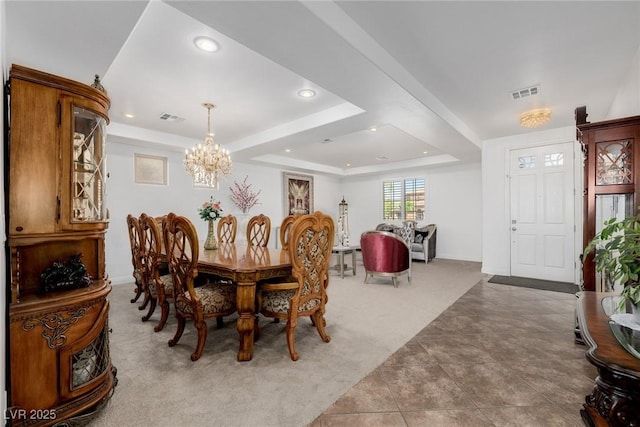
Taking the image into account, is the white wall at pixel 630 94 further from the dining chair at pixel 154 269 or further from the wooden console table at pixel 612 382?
the dining chair at pixel 154 269

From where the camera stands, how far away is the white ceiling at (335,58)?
1805mm

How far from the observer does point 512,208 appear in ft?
16.7

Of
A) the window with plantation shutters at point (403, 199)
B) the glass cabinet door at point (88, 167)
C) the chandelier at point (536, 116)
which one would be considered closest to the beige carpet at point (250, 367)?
the glass cabinet door at point (88, 167)

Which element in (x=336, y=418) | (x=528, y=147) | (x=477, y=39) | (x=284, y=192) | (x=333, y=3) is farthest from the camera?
(x=284, y=192)

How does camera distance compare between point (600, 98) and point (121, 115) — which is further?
point (121, 115)

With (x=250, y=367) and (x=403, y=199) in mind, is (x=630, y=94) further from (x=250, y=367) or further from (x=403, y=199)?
(x=403, y=199)

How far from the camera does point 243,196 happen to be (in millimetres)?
6418

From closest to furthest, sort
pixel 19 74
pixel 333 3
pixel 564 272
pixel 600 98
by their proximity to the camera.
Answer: pixel 19 74 < pixel 333 3 < pixel 600 98 < pixel 564 272

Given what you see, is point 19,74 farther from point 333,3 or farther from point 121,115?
point 121,115

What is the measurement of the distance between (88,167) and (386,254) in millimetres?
3889

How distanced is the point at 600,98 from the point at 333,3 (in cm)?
Answer: 365

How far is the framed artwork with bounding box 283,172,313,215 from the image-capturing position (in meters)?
7.60

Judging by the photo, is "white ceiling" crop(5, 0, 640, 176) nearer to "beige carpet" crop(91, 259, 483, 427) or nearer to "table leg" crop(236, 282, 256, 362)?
"table leg" crop(236, 282, 256, 362)

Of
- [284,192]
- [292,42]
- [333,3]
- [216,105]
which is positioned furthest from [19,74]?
[284,192]
